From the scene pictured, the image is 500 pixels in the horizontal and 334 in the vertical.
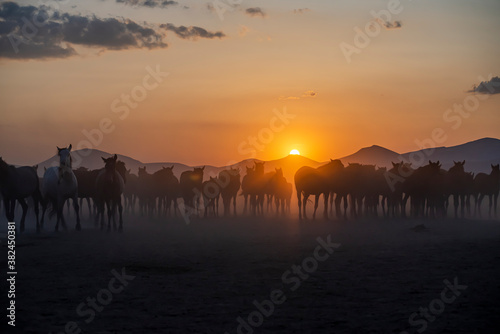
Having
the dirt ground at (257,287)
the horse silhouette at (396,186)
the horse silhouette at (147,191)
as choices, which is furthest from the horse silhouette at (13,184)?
the horse silhouette at (396,186)

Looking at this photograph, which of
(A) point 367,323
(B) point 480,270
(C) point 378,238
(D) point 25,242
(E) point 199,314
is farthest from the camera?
(C) point 378,238

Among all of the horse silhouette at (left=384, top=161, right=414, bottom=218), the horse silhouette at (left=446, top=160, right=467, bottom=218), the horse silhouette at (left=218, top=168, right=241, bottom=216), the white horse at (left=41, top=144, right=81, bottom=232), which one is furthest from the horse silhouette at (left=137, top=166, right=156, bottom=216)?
the horse silhouette at (left=446, top=160, right=467, bottom=218)

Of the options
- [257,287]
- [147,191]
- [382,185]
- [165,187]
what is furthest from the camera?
[147,191]

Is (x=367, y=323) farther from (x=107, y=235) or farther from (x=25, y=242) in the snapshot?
(x=107, y=235)

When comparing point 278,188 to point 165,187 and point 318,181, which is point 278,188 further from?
point 318,181

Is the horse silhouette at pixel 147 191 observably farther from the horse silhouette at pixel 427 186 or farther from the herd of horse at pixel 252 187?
the horse silhouette at pixel 427 186

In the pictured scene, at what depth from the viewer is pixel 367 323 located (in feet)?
28.0

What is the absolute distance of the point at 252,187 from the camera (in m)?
44.3

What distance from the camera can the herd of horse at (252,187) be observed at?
2375 cm

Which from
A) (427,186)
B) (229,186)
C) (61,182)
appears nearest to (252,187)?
(229,186)

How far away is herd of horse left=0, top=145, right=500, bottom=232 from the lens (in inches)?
935

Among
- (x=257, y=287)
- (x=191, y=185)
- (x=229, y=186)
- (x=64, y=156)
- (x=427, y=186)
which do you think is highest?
(x=64, y=156)

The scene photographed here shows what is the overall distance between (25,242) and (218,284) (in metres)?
11.1

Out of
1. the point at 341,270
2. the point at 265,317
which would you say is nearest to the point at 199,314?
the point at 265,317
